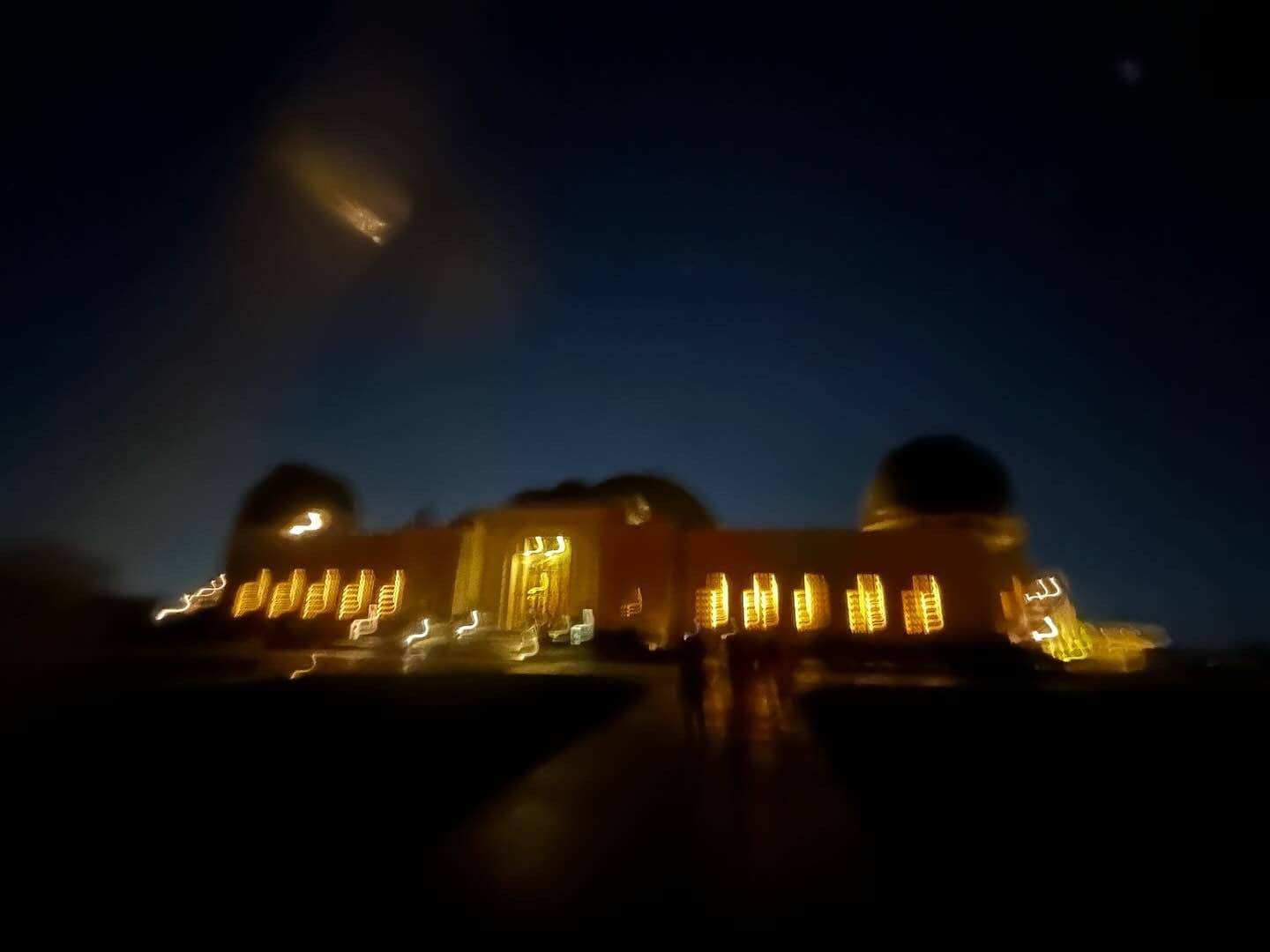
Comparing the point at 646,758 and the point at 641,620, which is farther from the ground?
the point at 641,620

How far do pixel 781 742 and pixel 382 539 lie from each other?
23.4 metres

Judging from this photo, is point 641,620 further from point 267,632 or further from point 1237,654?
point 1237,654

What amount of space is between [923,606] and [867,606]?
1.99 meters

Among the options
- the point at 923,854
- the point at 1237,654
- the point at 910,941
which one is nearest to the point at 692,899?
the point at 910,941

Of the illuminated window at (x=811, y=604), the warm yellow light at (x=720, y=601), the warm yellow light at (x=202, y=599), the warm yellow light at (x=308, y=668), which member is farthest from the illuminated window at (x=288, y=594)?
the illuminated window at (x=811, y=604)

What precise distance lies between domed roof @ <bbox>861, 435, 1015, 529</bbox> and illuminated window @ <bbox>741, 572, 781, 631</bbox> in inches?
257

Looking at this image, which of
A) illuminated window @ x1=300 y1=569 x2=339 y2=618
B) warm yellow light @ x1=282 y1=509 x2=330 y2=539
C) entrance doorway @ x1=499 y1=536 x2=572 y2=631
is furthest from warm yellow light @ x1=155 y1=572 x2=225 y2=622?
entrance doorway @ x1=499 y1=536 x2=572 y2=631

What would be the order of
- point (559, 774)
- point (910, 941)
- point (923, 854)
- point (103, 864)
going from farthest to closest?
point (559, 774) < point (923, 854) < point (103, 864) < point (910, 941)

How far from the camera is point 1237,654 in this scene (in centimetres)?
3559

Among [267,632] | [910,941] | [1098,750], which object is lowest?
[910,941]

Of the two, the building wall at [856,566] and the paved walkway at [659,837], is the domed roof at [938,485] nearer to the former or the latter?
the building wall at [856,566]

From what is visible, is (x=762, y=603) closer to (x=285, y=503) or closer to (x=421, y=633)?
(x=421, y=633)

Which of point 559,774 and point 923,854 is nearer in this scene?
point 923,854

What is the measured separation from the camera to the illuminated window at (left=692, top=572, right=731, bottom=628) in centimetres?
2462
